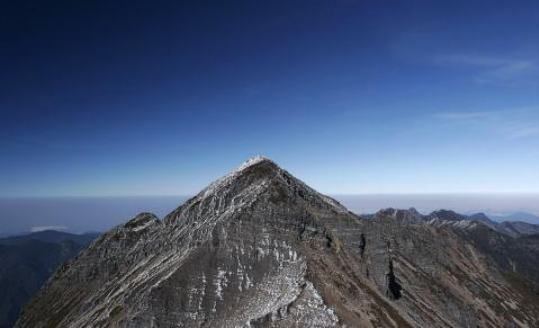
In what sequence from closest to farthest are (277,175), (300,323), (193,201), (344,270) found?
(300,323) < (344,270) < (277,175) < (193,201)

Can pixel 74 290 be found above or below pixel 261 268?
below

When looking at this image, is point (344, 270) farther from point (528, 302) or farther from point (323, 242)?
point (528, 302)

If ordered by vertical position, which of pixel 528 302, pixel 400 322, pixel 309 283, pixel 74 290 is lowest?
pixel 528 302

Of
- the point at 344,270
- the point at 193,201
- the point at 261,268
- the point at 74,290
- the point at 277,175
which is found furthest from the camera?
the point at 74,290

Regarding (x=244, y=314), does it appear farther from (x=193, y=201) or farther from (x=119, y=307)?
(x=193, y=201)

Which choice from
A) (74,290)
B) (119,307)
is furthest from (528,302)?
(74,290)

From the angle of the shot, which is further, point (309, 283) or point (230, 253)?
point (230, 253)
